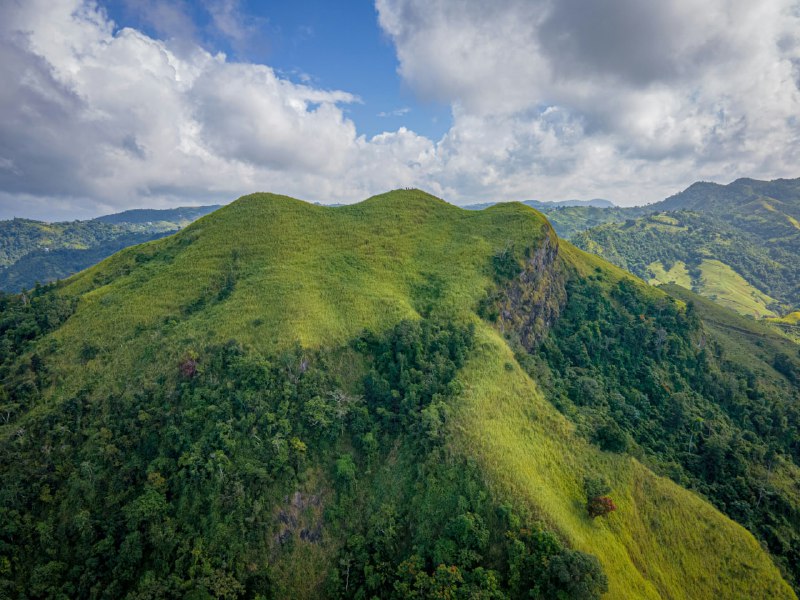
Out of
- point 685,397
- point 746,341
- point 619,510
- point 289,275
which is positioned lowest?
point 619,510

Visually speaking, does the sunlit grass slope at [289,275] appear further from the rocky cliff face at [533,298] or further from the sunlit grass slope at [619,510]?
the sunlit grass slope at [619,510]

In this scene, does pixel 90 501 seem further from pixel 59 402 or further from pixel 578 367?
pixel 578 367

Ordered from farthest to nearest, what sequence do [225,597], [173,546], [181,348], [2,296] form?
[2,296], [181,348], [173,546], [225,597]

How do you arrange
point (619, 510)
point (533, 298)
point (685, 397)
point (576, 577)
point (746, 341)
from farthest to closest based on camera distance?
point (746, 341) < point (533, 298) < point (685, 397) < point (619, 510) < point (576, 577)

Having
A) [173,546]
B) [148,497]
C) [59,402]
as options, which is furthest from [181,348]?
[173,546]

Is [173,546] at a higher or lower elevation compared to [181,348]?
lower

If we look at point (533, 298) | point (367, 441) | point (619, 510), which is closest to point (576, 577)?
point (619, 510)

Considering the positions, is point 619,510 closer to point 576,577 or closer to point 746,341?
point 576,577

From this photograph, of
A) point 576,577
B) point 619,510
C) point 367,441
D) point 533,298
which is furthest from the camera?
point 533,298
